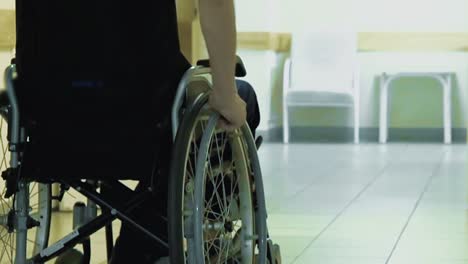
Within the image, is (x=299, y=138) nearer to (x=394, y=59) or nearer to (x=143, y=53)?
(x=394, y=59)

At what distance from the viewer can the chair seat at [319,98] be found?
8.06 meters

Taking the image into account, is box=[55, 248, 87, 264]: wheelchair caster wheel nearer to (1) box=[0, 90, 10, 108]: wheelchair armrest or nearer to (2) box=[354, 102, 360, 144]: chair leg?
(1) box=[0, 90, 10, 108]: wheelchair armrest

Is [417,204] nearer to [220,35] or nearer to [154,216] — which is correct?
[154,216]

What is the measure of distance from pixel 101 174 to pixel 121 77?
20 centimetres

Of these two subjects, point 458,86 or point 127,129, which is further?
point 458,86

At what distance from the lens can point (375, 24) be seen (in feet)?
28.1

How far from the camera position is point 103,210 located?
182 centimetres

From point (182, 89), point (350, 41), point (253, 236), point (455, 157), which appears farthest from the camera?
point (350, 41)

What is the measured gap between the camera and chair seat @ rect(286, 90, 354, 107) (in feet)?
26.5

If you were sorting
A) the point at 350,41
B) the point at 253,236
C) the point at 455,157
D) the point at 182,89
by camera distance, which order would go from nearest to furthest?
the point at 182,89
the point at 253,236
the point at 455,157
the point at 350,41

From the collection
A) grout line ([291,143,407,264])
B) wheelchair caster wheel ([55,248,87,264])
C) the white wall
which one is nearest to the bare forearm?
wheelchair caster wheel ([55,248,87,264])

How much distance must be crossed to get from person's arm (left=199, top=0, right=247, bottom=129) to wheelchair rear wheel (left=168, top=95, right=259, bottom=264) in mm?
42

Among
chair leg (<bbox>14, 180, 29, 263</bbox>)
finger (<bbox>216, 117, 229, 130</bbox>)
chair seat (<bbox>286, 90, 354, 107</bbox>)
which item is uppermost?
finger (<bbox>216, 117, 229, 130</bbox>)

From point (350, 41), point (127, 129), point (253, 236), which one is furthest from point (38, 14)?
point (350, 41)
